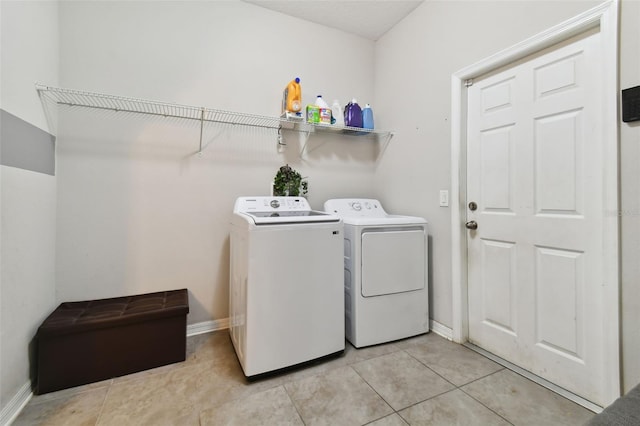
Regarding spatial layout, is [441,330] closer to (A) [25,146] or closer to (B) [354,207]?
(B) [354,207]

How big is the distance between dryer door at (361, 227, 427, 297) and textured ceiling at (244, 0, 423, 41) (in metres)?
1.91

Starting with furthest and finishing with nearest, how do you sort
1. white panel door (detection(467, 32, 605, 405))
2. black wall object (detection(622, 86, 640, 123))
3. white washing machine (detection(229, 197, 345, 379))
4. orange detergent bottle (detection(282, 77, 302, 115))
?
Result: orange detergent bottle (detection(282, 77, 302, 115)), white washing machine (detection(229, 197, 345, 379)), white panel door (detection(467, 32, 605, 405)), black wall object (detection(622, 86, 640, 123))

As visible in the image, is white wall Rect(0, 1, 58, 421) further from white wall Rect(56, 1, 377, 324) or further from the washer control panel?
the washer control panel

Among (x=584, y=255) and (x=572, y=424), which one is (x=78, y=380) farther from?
(x=584, y=255)

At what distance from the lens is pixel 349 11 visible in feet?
7.88

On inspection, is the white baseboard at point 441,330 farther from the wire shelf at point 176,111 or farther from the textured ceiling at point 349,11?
the textured ceiling at point 349,11

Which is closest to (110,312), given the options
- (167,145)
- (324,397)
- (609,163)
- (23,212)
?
(23,212)

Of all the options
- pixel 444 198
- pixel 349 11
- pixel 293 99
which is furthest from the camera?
pixel 349 11

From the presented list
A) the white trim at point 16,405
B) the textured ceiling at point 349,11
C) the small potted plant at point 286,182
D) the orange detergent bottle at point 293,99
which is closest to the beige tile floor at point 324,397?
the white trim at point 16,405

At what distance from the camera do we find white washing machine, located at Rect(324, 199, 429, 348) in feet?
6.24

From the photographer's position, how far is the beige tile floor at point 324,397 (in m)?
1.28

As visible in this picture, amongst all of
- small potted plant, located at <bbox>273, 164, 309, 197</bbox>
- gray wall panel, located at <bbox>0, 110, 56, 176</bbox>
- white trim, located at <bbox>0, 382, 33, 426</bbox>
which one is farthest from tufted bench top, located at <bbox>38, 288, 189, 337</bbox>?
small potted plant, located at <bbox>273, 164, 309, 197</bbox>

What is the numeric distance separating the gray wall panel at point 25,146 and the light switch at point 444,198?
2.50 m

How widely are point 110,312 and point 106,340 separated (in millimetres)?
163
